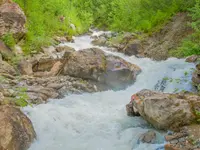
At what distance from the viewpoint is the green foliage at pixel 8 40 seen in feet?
39.0

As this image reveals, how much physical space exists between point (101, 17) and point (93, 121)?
17164 millimetres

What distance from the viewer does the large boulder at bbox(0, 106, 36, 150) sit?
20.1 ft

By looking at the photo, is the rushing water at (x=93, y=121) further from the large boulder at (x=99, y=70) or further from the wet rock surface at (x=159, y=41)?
the wet rock surface at (x=159, y=41)

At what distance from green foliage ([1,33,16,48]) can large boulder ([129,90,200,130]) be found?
7023 mm

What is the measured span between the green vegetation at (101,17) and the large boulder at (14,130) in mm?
6236

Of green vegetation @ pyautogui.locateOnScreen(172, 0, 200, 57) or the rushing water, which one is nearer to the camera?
the rushing water

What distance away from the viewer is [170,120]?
6.95 meters

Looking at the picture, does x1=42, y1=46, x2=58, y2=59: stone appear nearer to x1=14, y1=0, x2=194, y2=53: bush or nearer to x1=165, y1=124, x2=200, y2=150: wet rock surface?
x1=14, y1=0, x2=194, y2=53: bush

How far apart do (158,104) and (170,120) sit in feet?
1.62

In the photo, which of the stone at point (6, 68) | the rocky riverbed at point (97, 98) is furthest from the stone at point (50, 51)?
the stone at point (6, 68)

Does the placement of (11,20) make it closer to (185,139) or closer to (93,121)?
(93,121)

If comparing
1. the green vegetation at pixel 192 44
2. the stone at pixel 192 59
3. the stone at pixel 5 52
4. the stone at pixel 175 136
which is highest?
the green vegetation at pixel 192 44

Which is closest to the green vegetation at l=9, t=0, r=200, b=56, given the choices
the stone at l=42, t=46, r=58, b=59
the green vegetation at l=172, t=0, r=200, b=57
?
the green vegetation at l=172, t=0, r=200, b=57

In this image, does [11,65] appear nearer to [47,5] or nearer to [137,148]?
[137,148]
